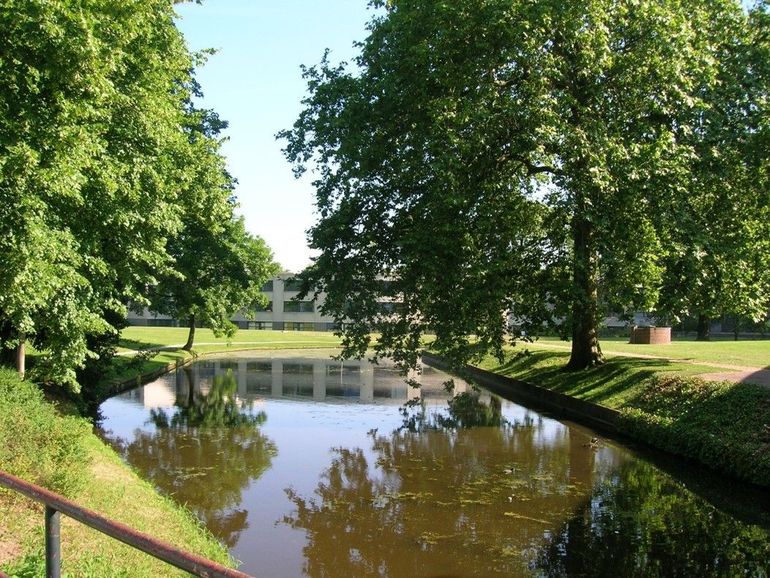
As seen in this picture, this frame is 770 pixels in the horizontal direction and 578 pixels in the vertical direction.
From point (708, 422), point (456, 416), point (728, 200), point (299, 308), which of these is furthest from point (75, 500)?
point (299, 308)

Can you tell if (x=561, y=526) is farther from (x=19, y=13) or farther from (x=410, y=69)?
(x=410, y=69)

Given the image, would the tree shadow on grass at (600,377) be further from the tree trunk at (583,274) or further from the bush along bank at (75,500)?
the bush along bank at (75,500)

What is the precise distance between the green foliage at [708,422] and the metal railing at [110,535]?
41.7 ft

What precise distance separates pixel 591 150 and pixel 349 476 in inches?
393

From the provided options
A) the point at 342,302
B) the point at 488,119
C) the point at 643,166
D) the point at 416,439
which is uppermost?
the point at 488,119

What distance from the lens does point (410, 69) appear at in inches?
812

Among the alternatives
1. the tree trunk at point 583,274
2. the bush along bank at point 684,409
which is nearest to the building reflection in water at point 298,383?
the tree trunk at point 583,274

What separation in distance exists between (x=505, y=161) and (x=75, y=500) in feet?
50.9

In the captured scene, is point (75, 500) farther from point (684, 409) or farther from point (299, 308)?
point (299, 308)

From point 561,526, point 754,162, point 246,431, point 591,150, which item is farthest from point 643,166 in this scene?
point 246,431

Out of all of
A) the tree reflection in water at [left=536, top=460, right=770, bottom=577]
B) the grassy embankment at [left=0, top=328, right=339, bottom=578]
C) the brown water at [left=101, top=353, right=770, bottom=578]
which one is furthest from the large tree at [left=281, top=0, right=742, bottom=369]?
the grassy embankment at [left=0, top=328, right=339, bottom=578]

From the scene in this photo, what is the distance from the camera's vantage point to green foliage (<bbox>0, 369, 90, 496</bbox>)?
26.6 ft

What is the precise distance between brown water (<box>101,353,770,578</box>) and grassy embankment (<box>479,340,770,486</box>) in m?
0.67

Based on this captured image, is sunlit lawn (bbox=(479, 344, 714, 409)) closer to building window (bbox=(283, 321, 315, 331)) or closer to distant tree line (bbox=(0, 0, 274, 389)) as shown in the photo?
distant tree line (bbox=(0, 0, 274, 389))
